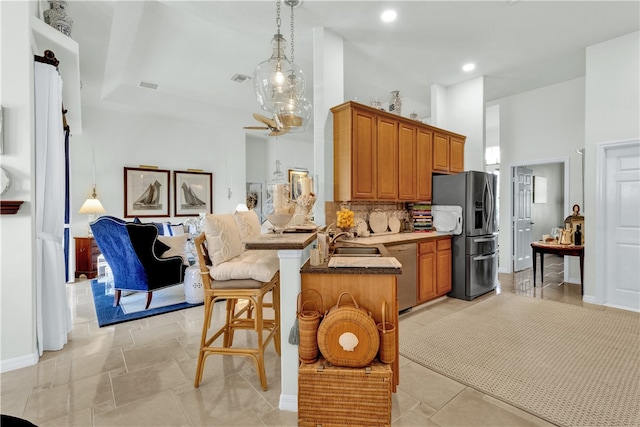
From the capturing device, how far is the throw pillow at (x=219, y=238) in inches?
85.8

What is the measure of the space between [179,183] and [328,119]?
458 centimetres

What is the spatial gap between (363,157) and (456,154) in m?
2.15

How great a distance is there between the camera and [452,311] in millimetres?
3768

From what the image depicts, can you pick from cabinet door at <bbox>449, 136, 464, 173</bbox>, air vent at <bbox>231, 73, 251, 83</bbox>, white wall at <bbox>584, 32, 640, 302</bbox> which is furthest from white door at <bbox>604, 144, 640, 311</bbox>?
air vent at <bbox>231, 73, 251, 83</bbox>

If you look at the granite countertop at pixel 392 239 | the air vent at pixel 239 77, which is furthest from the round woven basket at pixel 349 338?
the air vent at pixel 239 77

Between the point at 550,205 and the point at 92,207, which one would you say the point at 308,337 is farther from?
the point at 550,205

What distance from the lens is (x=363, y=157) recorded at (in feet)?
12.0

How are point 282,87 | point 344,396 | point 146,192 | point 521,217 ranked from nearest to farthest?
point 344,396, point 282,87, point 521,217, point 146,192

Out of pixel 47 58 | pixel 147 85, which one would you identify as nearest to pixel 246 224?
pixel 47 58

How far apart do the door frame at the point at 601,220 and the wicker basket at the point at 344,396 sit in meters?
4.05

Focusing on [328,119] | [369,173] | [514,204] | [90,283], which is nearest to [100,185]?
[90,283]

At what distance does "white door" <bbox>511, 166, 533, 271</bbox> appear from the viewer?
5.82 metres

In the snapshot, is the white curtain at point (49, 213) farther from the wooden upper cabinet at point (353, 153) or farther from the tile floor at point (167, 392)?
the wooden upper cabinet at point (353, 153)

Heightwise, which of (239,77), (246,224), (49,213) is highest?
(239,77)
